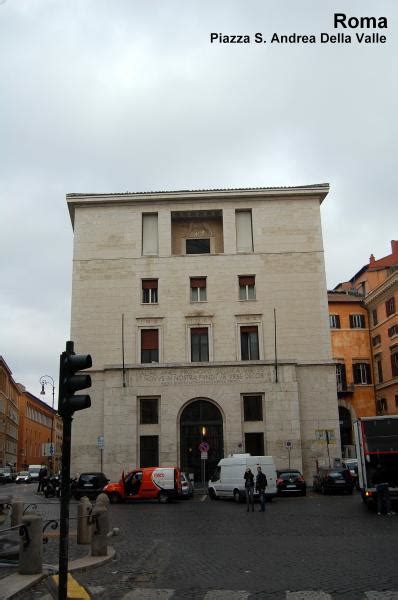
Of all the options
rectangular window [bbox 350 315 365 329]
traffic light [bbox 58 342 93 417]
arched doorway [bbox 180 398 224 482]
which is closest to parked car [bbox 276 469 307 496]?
arched doorway [bbox 180 398 224 482]

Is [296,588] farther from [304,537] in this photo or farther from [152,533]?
[152,533]

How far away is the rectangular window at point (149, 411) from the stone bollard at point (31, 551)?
30323 mm

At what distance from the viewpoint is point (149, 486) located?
30281 millimetres

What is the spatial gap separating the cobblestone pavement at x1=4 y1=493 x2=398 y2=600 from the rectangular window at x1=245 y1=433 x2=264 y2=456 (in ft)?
64.9

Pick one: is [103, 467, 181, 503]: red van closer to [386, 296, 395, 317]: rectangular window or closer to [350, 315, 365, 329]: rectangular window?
[386, 296, 395, 317]: rectangular window

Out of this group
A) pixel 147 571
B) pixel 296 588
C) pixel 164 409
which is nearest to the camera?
pixel 296 588

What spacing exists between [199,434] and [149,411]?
139 inches

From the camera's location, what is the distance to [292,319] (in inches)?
1705

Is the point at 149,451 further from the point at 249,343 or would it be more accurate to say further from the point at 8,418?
the point at 8,418

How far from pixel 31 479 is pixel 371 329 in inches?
1519

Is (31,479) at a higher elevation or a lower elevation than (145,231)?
lower

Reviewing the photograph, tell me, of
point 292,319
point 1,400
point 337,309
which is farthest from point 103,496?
point 1,400

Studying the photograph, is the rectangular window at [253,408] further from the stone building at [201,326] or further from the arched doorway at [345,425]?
the arched doorway at [345,425]

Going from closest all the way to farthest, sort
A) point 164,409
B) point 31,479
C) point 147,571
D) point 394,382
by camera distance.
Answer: point 147,571
point 164,409
point 394,382
point 31,479
